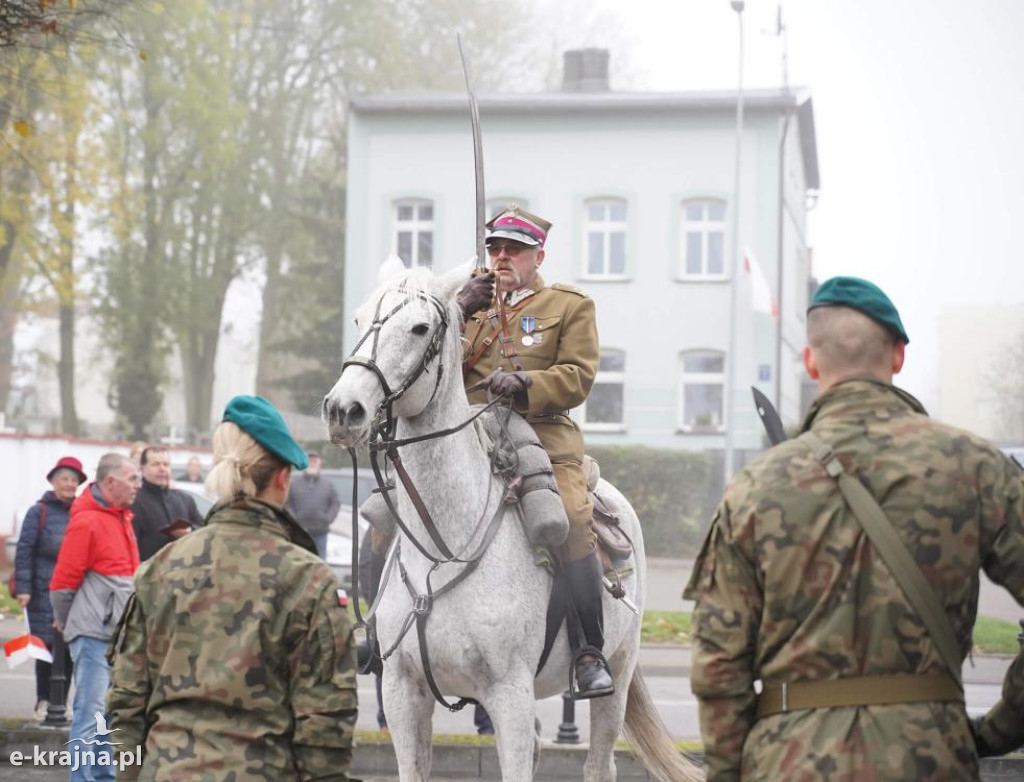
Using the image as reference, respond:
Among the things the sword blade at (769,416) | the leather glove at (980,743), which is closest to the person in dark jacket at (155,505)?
the sword blade at (769,416)

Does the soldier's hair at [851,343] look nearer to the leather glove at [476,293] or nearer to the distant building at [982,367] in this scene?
the leather glove at [476,293]

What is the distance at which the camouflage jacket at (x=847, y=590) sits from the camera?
3.60 meters

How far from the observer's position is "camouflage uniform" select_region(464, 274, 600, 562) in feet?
22.0

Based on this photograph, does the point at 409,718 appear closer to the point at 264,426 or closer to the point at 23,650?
the point at 264,426

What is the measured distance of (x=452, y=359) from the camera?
6.26m

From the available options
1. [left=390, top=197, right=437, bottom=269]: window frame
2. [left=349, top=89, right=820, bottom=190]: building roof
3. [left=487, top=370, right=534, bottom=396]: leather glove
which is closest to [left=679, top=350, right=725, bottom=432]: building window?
[left=349, top=89, right=820, bottom=190]: building roof

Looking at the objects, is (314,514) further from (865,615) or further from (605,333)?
(605,333)

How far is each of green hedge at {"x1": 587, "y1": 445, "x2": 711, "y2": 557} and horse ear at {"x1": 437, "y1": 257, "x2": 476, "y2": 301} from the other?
26.3 metres

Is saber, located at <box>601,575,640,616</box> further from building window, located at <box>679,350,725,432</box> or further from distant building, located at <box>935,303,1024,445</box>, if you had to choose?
distant building, located at <box>935,303,1024,445</box>

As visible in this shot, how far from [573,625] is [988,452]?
313 centimetres

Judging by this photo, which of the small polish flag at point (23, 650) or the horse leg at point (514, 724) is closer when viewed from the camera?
the horse leg at point (514, 724)

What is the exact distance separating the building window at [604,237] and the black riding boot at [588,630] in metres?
31.8

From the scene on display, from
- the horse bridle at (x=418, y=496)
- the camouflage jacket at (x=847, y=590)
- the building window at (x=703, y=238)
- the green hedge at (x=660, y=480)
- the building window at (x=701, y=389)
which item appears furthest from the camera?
the building window at (x=703, y=238)

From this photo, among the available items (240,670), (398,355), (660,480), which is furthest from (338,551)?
(660,480)
